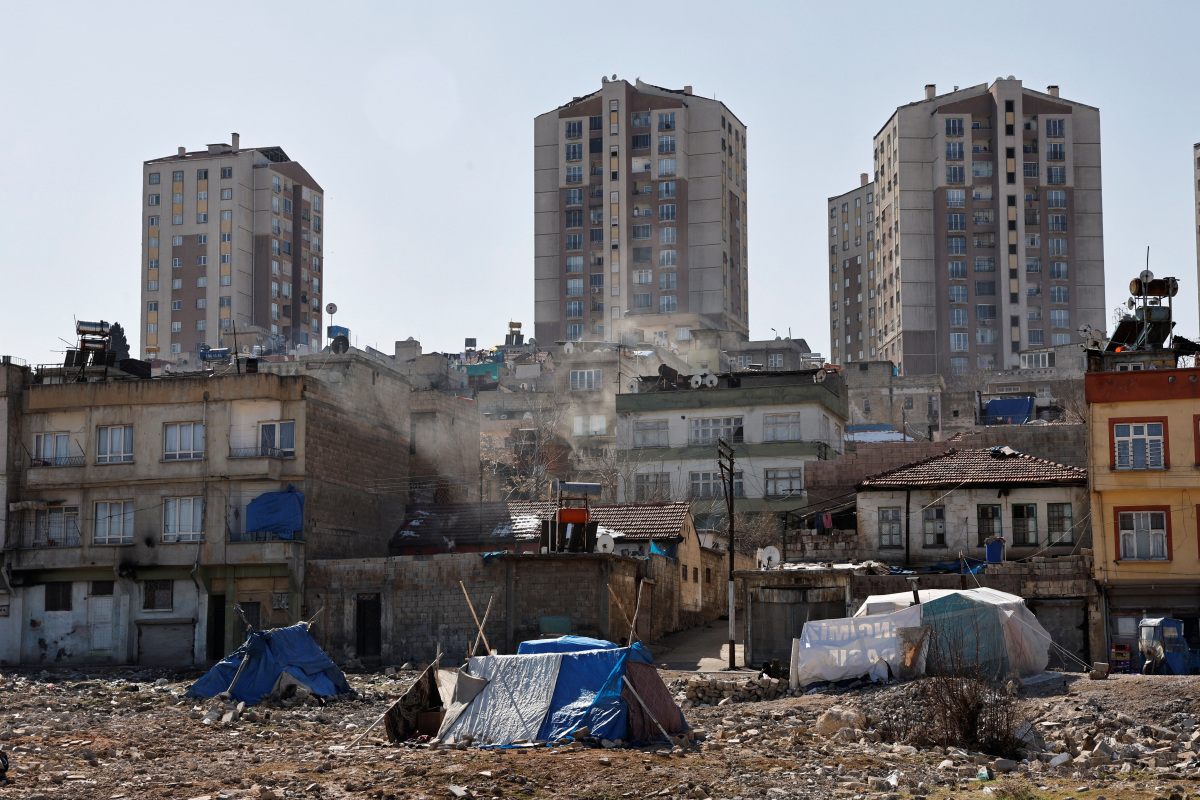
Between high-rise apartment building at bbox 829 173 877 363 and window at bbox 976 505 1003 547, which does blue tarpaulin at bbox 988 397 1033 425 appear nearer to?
window at bbox 976 505 1003 547

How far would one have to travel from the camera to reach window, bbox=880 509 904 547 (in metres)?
44.2

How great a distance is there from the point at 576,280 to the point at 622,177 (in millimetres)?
11770

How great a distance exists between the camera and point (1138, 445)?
39.8 m

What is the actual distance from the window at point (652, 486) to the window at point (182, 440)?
832 inches

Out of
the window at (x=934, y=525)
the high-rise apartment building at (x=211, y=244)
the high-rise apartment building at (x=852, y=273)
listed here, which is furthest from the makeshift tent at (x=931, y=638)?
the high-rise apartment building at (x=852, y=273)

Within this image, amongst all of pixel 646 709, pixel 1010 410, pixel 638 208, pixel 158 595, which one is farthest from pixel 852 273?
pixel 646 709

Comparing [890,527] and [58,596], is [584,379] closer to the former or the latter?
[58,596]

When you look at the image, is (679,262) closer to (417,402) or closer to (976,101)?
(976,101)

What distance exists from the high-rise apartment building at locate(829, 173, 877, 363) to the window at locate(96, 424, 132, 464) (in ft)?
412

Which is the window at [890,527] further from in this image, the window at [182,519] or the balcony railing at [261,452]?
the window at [182,519]

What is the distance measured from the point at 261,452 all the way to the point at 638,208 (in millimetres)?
91889

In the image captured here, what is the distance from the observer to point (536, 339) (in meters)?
140

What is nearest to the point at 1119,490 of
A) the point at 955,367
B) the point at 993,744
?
the point at 993,744

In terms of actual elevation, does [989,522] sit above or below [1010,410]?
below
